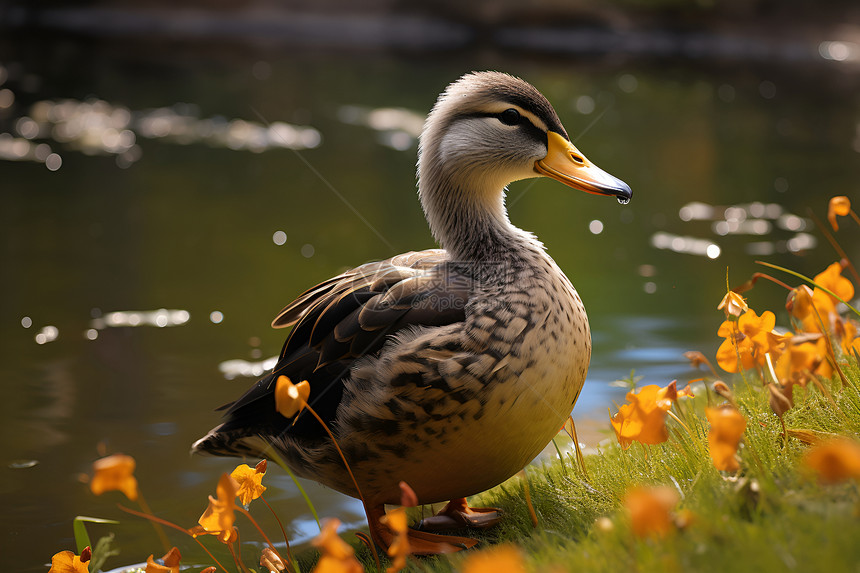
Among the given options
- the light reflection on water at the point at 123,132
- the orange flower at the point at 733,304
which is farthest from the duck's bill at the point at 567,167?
the light reflection on water at the point at 123,132

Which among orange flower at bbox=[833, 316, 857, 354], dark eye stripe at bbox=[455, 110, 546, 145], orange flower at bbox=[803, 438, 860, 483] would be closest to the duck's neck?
dark eye stripe at bbox=[455, 110, 546, 145]

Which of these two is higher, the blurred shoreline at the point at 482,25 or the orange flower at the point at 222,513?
the blurred shoreline at the point at 482,25

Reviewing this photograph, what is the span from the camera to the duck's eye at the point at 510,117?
3188mm

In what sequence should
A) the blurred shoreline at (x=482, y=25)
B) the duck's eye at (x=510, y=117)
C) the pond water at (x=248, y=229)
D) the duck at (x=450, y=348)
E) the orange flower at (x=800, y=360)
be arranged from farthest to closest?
1. the blurred shoreline at (x=482, y=25)
2. the pond water at (x=248, y=229)
3. the duck's eye at (x=510, y=117)
4. the duck at (x=450, y=348)
5. the orange flower at (x=800, y=360)

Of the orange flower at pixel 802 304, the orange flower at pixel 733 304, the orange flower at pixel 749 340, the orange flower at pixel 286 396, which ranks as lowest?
the orange flower at pixel 286 396

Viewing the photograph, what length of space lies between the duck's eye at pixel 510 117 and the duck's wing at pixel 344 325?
558 millimetres

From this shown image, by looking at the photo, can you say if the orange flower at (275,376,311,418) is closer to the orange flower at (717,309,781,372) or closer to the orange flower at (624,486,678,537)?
the orange flower at (624,486,678,537)

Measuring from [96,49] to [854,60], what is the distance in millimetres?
17502

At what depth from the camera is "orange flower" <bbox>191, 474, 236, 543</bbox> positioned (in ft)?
6.83

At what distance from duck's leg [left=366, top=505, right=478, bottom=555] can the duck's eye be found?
1.48 metres

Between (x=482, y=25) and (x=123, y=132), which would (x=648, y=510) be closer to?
(x=123, y=132)

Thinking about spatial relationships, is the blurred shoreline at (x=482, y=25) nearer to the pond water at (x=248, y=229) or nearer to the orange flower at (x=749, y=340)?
the pond water at (x=248, y=229)

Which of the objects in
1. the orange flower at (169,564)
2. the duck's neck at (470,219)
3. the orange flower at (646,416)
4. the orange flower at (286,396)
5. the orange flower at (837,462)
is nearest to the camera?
the orange flower at (837,462)

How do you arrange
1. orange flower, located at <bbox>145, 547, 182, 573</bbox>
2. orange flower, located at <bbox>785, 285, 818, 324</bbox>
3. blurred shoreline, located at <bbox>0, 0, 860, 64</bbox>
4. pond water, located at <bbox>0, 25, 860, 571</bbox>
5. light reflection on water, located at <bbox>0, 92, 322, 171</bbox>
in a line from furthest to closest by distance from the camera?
blurred shoreline, located at <bbox>0, 0, 860, 64</bbox> < light reflection on water, located at <bbox>0, 92, 322, 171</bbox> < pond water, located at <bbox>0, 25, 860, 571</bbox> < orange flower, located at <bbox>785, 285, 818, 324</bbox> < orange flower, located at <bbox>145, 547, 182, 573</bbox>
